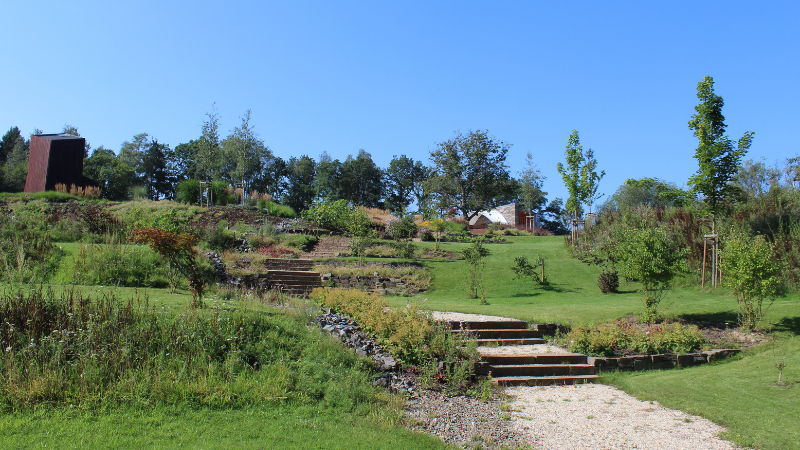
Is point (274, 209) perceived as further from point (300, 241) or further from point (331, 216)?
point (300, 241)

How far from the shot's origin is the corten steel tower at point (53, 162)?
953 inches

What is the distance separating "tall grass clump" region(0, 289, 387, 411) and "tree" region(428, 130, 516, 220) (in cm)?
3195

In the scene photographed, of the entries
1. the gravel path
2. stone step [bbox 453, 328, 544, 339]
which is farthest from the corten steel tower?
the gravel path

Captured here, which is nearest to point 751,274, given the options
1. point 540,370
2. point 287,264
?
point 540,370

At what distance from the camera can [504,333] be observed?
874cm

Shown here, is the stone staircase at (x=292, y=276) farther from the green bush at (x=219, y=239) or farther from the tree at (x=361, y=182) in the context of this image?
the tree at (x=361, y=182)

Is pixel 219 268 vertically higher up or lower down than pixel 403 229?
lower down

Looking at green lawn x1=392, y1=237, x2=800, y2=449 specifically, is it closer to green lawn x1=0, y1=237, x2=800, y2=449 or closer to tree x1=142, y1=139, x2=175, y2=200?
green lawn x1=0, y1=237, x2=800, y2=449

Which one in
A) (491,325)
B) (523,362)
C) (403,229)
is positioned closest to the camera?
(523,362)

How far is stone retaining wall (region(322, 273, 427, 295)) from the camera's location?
14.2 metres

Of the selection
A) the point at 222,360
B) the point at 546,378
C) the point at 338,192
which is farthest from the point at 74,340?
the point at 338,192

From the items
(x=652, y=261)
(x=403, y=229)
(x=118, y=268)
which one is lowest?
(x=118, y=268)

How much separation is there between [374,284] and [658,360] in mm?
8246

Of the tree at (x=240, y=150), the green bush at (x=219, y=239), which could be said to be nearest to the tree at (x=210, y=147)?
the tree at (x=240, y=150)
